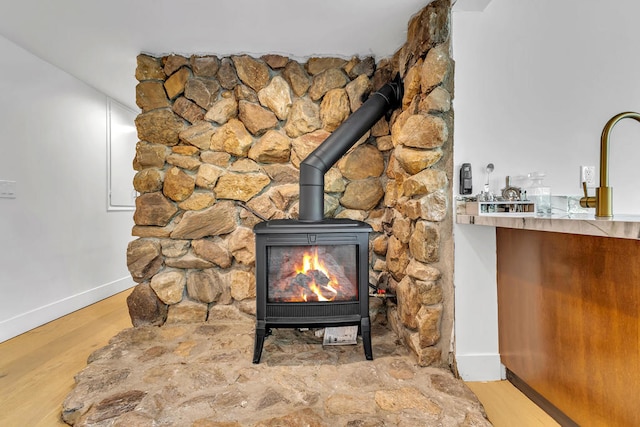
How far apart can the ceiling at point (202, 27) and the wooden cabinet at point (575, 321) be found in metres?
1.32

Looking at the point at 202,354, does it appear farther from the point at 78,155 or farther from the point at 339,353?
the point at 78,155

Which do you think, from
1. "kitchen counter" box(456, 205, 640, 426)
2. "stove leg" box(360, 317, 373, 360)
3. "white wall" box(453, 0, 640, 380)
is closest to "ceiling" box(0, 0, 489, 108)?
"white wall" box(453, 0, 640, 380)

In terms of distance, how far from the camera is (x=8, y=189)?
2.24 m

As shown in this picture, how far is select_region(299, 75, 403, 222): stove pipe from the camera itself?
6.42 ft

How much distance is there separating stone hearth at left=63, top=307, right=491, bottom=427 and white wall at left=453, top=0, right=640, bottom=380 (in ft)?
1.23

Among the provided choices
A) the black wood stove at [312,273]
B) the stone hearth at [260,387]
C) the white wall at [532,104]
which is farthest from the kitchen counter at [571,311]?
the black wood stove at [312,273]

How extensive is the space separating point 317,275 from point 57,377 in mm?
1516

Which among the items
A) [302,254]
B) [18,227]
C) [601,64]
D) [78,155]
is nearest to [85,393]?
[302,254]

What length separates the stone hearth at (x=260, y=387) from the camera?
130 centimetres

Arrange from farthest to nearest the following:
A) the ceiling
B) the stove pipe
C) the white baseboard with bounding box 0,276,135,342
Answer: the white baseboard with bounding box 0,276,135,342 < the stove pipe < the ceiling

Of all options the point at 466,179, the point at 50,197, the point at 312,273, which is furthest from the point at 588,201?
the point at 50,197

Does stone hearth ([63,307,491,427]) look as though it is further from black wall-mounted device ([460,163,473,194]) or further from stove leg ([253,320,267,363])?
black wall-mounted device ([460,163,473,194])

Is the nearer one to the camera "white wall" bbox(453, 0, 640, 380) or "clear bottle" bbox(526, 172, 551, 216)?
"white wall" bbox(453, 0, 640, 380)

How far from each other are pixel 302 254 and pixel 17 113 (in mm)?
2397
